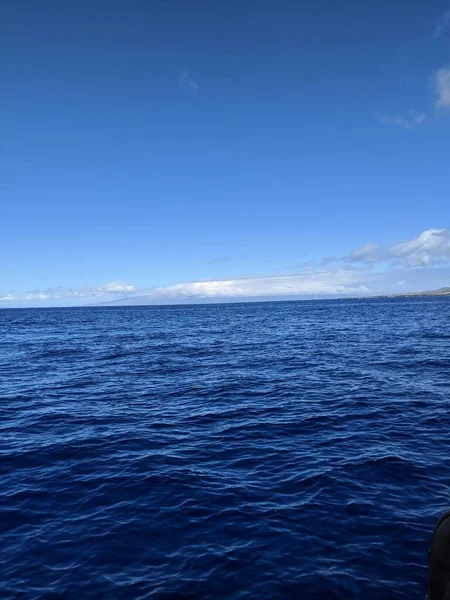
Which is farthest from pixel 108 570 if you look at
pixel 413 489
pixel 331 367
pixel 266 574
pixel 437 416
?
pixel 331 367

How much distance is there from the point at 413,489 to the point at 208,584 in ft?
24.4

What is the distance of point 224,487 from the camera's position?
1252cm

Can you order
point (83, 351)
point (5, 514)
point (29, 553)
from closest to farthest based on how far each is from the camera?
point (29, 553), point (5, 514), point (83, 351)

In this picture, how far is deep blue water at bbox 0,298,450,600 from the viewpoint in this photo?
8602 millimetres

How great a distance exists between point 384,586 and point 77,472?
10.6m

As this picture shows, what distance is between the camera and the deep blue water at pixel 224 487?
8.60m

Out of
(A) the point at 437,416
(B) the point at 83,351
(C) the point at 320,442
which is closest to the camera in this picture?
(C) the point at 320,442

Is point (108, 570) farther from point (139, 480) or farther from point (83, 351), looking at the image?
point (83, 351)

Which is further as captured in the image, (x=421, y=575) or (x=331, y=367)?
(x=331, y=367)

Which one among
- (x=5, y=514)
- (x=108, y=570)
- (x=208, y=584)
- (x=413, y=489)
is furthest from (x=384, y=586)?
(x=5, y=514)

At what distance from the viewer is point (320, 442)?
634 inches

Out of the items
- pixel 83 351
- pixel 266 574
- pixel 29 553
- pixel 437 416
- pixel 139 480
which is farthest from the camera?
pixel 83 351

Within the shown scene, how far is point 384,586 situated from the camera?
8.09m

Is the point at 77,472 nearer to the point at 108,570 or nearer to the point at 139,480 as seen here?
the point at 139,480
